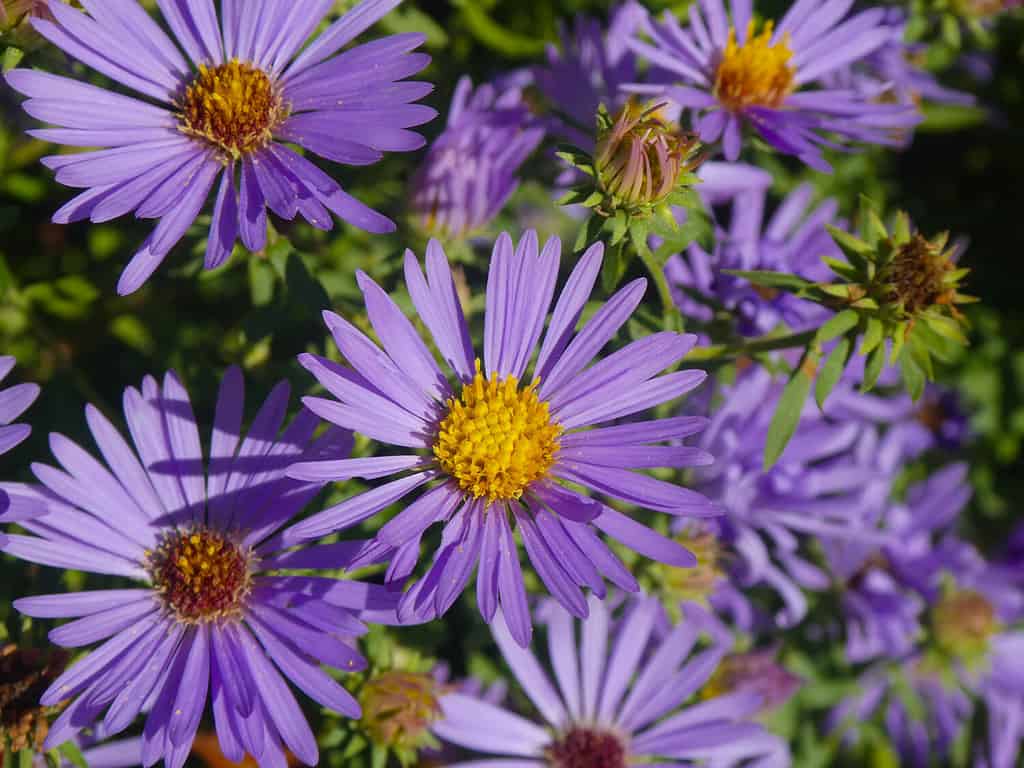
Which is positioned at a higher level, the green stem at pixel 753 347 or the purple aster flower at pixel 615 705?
the green stem at pixel 753 347

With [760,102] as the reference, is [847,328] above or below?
below

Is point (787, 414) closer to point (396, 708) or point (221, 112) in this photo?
point (396, 708)

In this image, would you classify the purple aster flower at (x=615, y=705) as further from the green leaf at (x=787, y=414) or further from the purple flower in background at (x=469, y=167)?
the purple flower in background at (x=469, y=167)

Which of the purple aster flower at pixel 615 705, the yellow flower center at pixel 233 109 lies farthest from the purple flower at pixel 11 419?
the purple aster flower at pixel 615 705

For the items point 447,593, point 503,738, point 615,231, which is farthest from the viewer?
point 503,738

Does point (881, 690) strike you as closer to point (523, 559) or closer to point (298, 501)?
point (523, 559)

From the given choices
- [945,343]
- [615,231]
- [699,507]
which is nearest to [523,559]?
[699,507]

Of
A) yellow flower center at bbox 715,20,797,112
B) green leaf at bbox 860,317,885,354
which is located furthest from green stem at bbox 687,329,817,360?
yellow flower center at bbox 715,20,797,112
